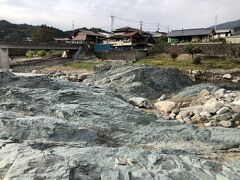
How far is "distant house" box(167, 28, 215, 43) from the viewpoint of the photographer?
89312 mm

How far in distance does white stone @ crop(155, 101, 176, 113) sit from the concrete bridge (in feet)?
139

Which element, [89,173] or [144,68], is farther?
[144,68]

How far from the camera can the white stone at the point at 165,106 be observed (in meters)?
29.1

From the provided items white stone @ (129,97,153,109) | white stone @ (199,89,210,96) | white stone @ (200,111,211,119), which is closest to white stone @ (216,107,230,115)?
white stone @ (200,111,211,119)

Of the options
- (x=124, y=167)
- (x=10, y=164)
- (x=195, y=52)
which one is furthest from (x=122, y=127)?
(x=195, y=52)

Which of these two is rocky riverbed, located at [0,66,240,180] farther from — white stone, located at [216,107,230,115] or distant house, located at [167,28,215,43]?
distant house, located at [167,28,215,43]

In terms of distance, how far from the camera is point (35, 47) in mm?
78875

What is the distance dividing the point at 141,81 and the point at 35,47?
154 feet

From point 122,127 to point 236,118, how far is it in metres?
8.48

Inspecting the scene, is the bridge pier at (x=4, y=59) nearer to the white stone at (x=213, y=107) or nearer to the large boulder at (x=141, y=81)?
the large boulder at (x=141, y=81)

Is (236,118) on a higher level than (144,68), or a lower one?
lower

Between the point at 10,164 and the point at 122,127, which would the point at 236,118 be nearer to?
the point at 122,127

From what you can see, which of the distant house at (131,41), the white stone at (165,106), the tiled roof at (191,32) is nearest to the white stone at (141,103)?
the white stone at (165,106)

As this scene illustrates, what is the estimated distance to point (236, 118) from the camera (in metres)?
24.7
